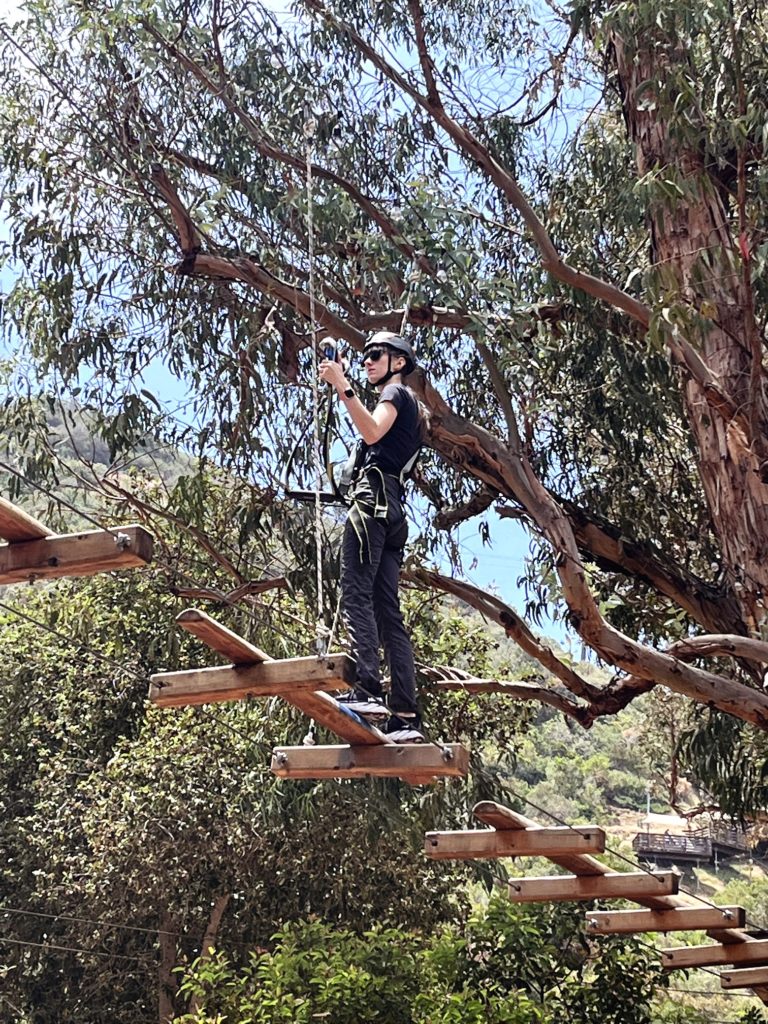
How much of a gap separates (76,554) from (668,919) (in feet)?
14.0

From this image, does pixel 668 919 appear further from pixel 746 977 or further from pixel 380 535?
pixel 380 535

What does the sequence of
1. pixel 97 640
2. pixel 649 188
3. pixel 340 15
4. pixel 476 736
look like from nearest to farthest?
1. pixel 649 188
2. pixel 340 15
3. pixel 476 736
4. pixel 97 640

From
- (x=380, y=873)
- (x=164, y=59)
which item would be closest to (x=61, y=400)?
(x=164, y=59)

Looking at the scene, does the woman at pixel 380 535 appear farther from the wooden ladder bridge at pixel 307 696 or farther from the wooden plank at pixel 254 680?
the wooden plank at pixel 254 680

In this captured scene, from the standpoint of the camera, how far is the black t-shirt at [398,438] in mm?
4285

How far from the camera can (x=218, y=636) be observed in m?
3.62

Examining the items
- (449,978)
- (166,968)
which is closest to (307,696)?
(449,978)

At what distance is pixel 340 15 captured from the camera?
25.8 feet

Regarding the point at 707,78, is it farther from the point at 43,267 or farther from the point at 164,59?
the point at 43,267

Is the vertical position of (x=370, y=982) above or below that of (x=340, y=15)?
below

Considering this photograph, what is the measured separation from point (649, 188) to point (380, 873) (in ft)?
21.5

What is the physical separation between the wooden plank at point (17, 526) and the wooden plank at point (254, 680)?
0.64 metres

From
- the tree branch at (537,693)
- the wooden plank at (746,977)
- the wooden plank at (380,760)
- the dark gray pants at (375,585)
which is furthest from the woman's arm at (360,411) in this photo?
the wooden plank at (746,977)

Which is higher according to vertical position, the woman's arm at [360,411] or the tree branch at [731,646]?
the woman's arm at [360,411]
